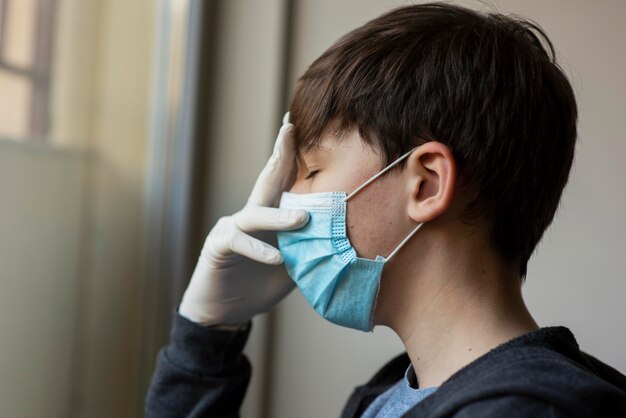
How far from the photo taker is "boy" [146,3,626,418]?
0.87m

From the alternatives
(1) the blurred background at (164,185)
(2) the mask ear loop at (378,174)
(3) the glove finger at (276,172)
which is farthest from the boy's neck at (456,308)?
(1) the blurred background at (164,185)

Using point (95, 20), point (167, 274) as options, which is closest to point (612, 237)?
point (167, 274)

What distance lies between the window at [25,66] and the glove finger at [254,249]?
353 millimetres

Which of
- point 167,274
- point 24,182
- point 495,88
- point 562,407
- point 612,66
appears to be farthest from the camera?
point 167,274

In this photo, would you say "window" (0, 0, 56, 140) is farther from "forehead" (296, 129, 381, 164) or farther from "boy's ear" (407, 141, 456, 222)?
"boy's ear" (407, 141, 456, 222)

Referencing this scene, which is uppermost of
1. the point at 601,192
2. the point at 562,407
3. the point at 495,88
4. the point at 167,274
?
the point at 495,88

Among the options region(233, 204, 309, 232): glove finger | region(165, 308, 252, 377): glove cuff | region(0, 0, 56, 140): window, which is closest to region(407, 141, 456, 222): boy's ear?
region(233, 204, 309, 232): glove finger

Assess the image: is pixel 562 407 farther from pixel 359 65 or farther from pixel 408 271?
pixel 359 65

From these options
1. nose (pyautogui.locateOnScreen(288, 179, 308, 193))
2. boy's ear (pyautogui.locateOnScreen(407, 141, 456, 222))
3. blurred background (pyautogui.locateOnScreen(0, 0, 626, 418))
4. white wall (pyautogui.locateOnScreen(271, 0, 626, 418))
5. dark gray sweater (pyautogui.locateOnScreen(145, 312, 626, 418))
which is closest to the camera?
dark gray sweater (pyautogui.locateOnScreen(145, 312, 626, 418))

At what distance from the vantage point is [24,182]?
1057 mm

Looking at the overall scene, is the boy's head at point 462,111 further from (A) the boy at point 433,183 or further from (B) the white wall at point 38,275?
(B) the white wall at point 38,275

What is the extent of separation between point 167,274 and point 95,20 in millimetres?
528

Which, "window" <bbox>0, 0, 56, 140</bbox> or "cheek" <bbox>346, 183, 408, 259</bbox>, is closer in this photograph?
"cheek" <bbox>346, 183, 408, 259</bbox>

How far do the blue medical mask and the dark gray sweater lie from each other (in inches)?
6.6
